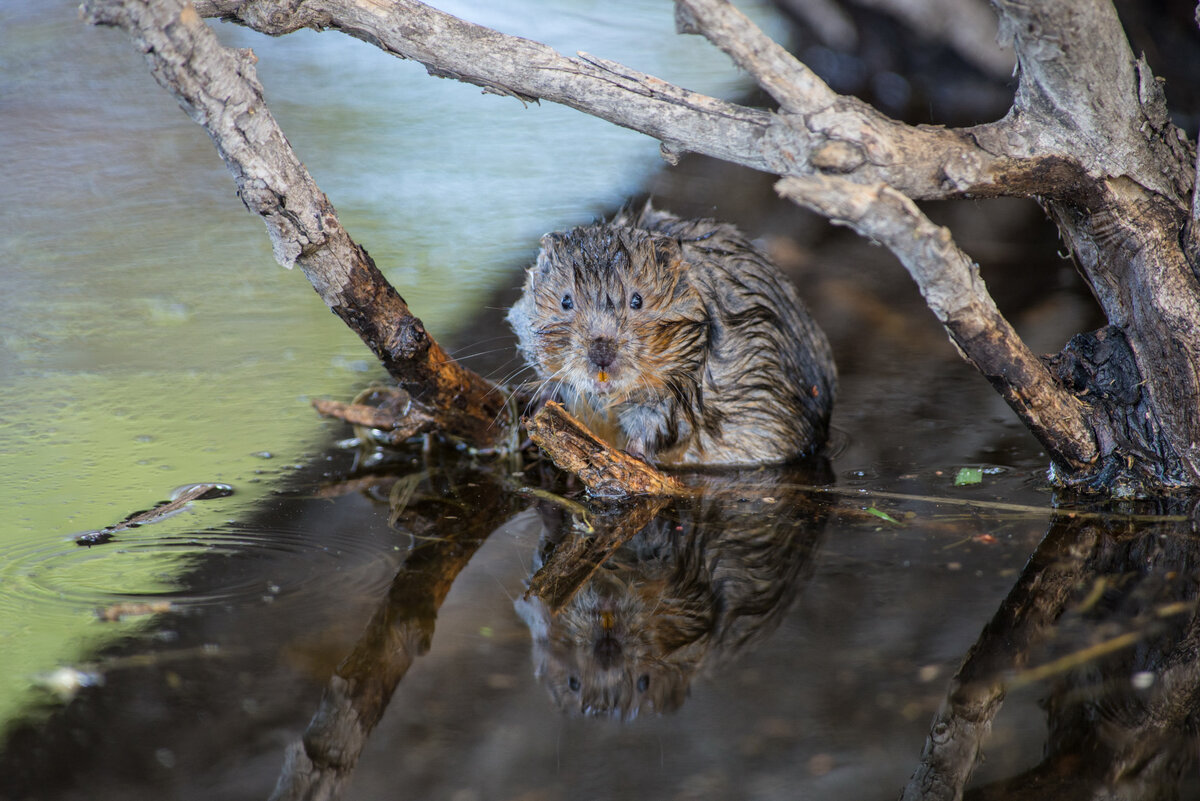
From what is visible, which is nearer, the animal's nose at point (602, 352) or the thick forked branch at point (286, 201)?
the thick forked branch at point (286, 201)

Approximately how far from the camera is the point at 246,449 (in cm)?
389

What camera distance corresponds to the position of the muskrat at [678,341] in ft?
11.5

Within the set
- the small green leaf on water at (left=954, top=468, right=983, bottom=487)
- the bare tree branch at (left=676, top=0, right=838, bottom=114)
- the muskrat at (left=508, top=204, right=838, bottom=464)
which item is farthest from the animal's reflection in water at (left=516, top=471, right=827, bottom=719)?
the bare tree branch at (left=676, top=0, right=838, bottom=114)

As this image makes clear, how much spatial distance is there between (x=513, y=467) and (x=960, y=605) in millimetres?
1757

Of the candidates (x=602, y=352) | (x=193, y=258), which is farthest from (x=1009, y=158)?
(x=193, y=258)

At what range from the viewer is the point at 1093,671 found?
94.4 inches

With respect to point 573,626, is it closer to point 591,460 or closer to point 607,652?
point 607,652

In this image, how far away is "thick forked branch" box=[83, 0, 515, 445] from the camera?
2664mm

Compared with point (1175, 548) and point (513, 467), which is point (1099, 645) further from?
point (513, 467)

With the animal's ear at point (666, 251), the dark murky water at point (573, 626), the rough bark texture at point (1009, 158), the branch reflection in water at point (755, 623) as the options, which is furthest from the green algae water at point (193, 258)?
the animal's ear at point (666, 251)

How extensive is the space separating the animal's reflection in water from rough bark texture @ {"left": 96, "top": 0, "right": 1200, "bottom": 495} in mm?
815

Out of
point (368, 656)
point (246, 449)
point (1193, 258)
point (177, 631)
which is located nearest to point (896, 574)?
point (1193, 258)

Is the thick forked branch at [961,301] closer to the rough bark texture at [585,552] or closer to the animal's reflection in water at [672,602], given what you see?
the animal's reflection in water at [672,602]

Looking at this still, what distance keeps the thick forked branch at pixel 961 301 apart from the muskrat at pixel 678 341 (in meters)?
0.97
